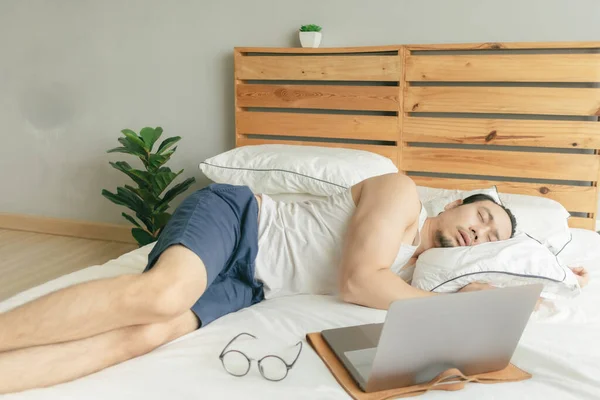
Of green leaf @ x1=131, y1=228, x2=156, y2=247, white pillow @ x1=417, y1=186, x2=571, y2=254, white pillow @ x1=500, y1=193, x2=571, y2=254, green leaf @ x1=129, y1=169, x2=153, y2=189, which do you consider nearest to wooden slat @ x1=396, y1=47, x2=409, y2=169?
white pillow @ x1=417, y1=186, x2=571, y2=254

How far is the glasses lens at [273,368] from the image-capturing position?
1139 mm

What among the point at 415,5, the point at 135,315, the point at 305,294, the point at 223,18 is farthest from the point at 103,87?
the point at 135,315

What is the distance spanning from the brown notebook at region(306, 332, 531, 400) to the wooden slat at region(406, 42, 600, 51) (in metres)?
1.61

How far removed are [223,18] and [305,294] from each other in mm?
1897

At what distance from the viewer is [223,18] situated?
3.00 m

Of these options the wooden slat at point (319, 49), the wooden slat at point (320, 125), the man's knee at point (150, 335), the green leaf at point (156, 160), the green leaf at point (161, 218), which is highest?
the wooden slat at point (319, 49)

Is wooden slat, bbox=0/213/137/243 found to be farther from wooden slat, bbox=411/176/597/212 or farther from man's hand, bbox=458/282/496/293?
man's hand, bbox=458/282/496/293

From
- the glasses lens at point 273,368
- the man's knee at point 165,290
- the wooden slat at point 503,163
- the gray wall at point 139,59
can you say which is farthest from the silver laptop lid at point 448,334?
the gray wall at point 139,59

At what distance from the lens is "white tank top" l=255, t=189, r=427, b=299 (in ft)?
5.33

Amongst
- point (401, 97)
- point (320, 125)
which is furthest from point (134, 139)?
point (401, 97)

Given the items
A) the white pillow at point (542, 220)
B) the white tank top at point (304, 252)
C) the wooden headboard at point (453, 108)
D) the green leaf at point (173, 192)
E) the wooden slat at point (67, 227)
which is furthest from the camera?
the wooden slat at point (67, 227)

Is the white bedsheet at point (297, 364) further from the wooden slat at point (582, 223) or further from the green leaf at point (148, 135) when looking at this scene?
the green leaf at point (148, 135)

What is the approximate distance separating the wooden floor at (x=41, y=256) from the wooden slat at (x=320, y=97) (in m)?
1.24

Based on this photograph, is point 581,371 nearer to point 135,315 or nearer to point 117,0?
point 135,315
